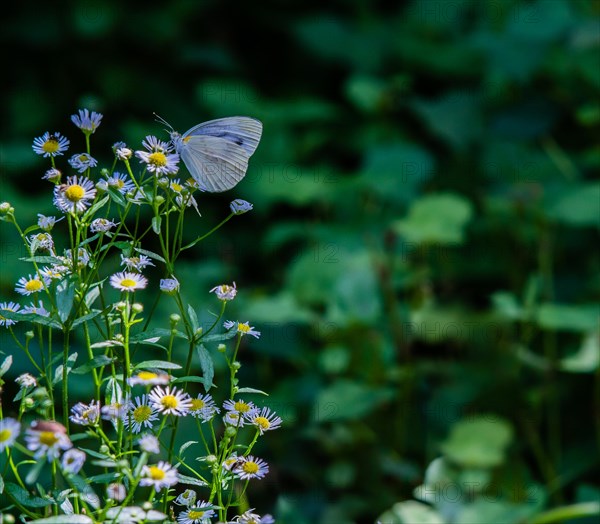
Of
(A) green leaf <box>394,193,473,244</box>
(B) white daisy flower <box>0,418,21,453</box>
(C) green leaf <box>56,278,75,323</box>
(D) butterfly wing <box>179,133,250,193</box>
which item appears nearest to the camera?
(B) white daisy flower <box>0,418,21,453</box>

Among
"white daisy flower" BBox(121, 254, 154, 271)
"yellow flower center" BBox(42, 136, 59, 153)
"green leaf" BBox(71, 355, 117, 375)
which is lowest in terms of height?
"green leaf" BBox(71, 355, 117, 375)

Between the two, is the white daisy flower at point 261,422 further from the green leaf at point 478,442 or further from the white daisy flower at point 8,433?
the green leaf at point 478,442

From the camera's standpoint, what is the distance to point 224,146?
744 millimetres

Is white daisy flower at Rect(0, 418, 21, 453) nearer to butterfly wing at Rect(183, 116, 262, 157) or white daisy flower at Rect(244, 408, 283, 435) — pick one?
white daisy flower at Rect(244, 408, 283, 435)

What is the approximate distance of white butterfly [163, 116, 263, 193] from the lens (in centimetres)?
71

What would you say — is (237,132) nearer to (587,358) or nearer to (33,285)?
(33,285)

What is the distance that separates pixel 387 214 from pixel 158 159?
1405 mm

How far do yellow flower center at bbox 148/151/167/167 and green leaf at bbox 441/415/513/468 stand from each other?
105 cm

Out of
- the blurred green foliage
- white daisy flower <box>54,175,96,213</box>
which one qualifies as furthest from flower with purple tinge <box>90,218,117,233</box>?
the blurred green foliage

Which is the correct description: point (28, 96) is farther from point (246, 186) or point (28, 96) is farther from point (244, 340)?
point (244, 340)

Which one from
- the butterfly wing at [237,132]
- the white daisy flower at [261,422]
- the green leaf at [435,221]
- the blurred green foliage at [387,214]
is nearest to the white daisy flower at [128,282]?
the white daisy flower at [261,422]

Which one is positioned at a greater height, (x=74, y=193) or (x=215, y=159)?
(x=215, y=159)

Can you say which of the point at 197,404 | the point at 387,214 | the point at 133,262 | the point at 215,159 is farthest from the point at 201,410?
the point at 387,214

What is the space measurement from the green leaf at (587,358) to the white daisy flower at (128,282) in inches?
42.9
